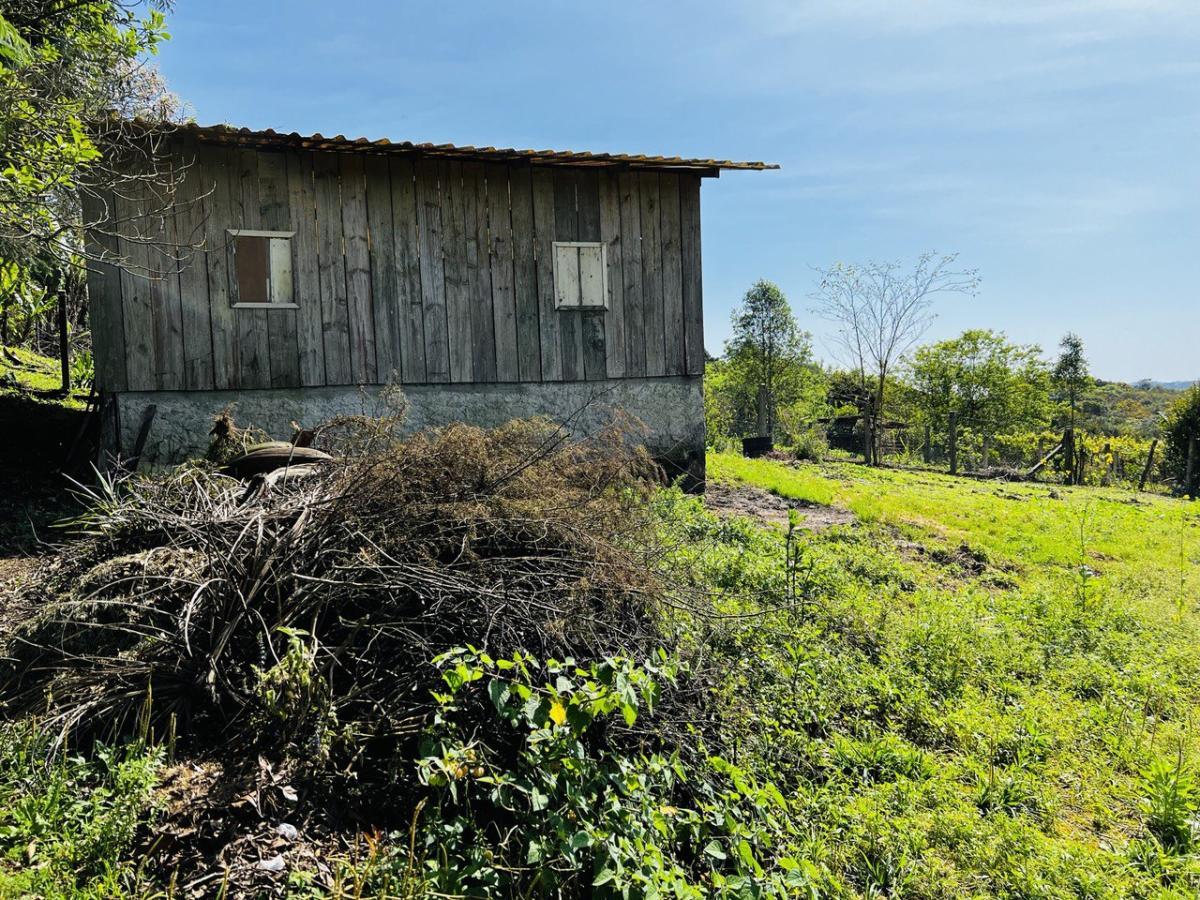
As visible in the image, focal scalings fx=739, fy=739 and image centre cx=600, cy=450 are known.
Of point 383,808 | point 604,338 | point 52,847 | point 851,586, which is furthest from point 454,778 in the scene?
point 604,338

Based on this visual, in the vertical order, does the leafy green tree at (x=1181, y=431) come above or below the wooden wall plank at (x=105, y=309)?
below

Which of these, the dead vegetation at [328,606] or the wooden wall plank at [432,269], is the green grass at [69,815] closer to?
the dead vegetation at [328,606]

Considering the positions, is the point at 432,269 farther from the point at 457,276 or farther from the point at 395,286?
the point at 395,286

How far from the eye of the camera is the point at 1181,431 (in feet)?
64.3

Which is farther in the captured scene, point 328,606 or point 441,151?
point 441,151

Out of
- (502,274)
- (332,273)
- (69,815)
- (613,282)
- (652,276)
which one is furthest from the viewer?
(652,276)

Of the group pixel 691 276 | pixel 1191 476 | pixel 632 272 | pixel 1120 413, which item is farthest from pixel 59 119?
pixel 1120 413

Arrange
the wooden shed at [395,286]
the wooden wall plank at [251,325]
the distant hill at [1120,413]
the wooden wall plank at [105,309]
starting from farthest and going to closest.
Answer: the distant hill at [1120,413] → the wooden wall plank at [251,325] → the wooden shed at [395,286] → the wooden wall plank at [105,309]

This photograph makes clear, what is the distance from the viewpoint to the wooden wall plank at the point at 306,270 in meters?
8.31

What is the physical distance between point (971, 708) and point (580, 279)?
6842 millimetres

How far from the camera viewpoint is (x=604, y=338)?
9.64m

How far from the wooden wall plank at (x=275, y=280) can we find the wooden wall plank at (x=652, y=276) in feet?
14.1

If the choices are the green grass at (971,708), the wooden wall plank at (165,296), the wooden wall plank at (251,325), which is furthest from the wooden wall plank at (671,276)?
the wooden wall plank at (165,296)

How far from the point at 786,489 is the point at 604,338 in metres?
3.52
